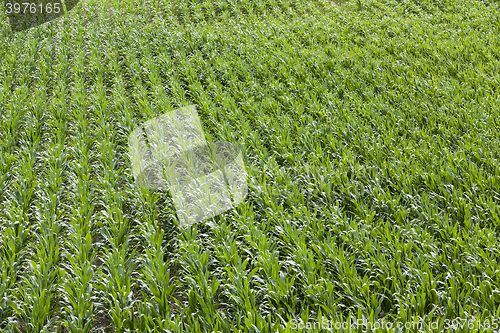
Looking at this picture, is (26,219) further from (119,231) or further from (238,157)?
(238,157)

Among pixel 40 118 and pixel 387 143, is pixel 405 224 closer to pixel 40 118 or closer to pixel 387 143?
pixel 387 143

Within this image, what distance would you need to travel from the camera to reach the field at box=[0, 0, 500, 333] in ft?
9.21

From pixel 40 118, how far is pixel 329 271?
468 cm

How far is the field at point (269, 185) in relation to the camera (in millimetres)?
2807

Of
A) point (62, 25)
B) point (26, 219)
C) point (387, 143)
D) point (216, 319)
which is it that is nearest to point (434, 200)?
point (387, 143)

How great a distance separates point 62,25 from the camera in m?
9.45

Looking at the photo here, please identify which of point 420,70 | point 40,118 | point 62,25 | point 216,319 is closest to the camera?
point 216,319

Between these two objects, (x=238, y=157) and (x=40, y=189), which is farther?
(x=238, y=157)

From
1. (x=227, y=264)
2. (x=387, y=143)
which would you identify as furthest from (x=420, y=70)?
(x=227, y=264)

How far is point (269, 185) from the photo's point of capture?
391cm

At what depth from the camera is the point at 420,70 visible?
6.21 metres

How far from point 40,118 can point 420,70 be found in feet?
19.5

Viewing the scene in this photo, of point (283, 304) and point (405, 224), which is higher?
point (405, 224)

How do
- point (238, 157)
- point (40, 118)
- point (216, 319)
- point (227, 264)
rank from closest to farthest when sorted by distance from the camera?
point (216, 319)
point (227, 264)
point (238, 157)
point (40, 118)
